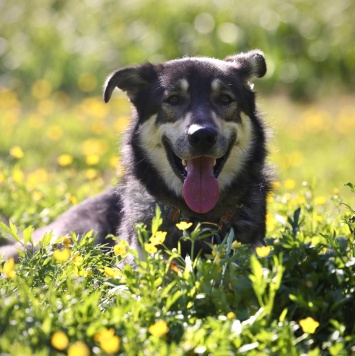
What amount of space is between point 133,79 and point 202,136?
0.83 m

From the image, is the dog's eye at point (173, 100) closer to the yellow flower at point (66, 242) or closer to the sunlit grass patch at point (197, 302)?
the yellow flower at point (66, 242)

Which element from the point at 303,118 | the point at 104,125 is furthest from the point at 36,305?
the point at 303,118

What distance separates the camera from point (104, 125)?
932cm

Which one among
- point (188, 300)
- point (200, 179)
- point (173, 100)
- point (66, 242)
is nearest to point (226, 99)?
point (173, 100)

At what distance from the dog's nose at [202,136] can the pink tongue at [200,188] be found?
0.20 meters

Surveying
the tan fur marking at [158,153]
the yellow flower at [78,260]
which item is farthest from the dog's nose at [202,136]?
the yellow flower at [78,260]

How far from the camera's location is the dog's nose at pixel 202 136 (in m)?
4.42

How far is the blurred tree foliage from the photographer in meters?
11.5

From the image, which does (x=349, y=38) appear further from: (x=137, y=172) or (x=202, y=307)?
(x=202, y=307)

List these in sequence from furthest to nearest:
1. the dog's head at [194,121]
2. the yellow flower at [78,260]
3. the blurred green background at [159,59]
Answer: the blurred green background at [159,59] < the dog's head at [194,121] < the yellow flower at [78,260]

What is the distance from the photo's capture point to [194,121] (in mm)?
4523

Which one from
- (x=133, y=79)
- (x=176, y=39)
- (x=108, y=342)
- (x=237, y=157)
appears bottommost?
(x=176, y=39)

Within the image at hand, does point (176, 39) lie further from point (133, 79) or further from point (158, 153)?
point (158, 153)

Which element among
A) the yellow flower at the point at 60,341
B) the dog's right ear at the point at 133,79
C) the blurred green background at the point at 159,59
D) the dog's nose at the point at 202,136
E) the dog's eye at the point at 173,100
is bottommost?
the blurred green background at the point at 159,59
